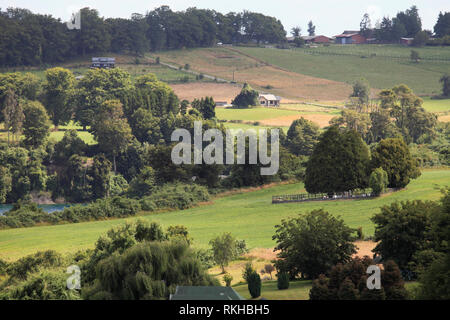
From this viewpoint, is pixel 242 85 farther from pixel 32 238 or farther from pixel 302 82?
pixel 32 238

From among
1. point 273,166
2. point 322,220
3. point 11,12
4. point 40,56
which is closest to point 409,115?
point 273,166

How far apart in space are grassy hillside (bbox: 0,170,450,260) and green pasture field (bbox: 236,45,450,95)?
279 ft

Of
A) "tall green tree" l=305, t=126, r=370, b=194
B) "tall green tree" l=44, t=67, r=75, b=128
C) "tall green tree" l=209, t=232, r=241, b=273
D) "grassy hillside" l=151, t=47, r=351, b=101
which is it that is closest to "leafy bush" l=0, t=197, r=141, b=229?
"tall green tree" l=305, t=126, r=370, b=194

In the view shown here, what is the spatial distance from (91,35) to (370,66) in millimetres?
67060

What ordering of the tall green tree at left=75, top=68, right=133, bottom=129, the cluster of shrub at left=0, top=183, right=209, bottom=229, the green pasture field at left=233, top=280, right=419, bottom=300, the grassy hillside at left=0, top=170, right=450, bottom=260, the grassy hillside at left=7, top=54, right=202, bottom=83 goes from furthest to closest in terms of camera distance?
1. the grassy hillside at left=7, top=54, right=202, bottom=83
2. the tall green tree at left=75, top=68, right=133, bottom=129
3. the cluster of shrub at left=0, top=183, right=209, bottom=229
4. the grassy hillside at left=0, top=170, right=450, bottom=260
5. the green pasture field at left=233, top=280, right=419, bottom=300

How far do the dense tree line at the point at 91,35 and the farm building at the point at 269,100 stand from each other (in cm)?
4544

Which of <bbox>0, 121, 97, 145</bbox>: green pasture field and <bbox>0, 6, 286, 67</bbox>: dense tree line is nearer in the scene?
<bbox>0, 121, 97, 145</bbox>: green pasture field

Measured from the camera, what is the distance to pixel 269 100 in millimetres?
143625

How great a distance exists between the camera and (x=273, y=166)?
3327 inches

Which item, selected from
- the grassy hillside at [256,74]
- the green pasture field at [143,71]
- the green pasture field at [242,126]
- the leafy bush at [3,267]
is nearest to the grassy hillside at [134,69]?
the green pasture field at [143,71]

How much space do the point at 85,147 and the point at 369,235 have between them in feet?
212

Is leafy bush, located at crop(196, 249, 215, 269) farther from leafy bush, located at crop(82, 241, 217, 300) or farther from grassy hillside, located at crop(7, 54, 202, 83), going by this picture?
grassy hillside, located at crop(7, 54, 202, 83)

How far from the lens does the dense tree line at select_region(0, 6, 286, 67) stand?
534ft

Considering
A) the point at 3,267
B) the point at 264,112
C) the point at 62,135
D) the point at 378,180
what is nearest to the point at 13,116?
the point at 62,135
